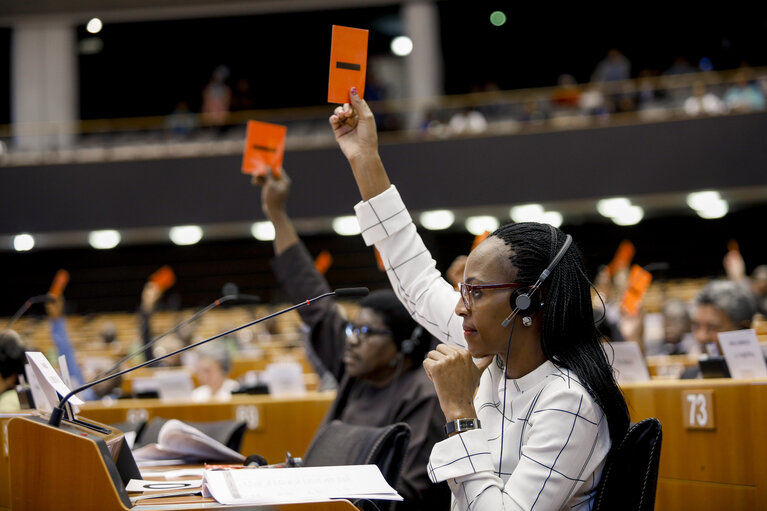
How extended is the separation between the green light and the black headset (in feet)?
44.7

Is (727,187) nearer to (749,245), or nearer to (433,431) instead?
(749,245)

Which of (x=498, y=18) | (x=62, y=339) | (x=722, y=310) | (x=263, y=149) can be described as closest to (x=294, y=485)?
(x=263, y=149)

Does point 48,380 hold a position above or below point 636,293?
above

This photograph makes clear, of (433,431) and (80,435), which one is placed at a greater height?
(80,435)

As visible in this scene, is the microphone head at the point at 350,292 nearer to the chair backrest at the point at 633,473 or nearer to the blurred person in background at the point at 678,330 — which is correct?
the chair backrest at the point at 633,473

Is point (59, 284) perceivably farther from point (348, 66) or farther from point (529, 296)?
point (529, 296)

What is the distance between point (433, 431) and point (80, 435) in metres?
1.38

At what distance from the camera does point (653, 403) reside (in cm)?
248

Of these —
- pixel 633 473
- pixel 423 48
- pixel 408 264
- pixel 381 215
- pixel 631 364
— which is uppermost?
pixel 423 48

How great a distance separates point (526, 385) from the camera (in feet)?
5.25

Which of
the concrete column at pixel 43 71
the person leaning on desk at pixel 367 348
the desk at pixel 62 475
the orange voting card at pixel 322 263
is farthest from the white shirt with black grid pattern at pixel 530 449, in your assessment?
the concrete column at pixel 43 71

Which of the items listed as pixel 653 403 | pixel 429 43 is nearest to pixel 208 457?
pixel 653 403

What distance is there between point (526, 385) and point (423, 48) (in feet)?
38.2

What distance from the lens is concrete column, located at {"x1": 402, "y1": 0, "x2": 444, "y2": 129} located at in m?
12.7
